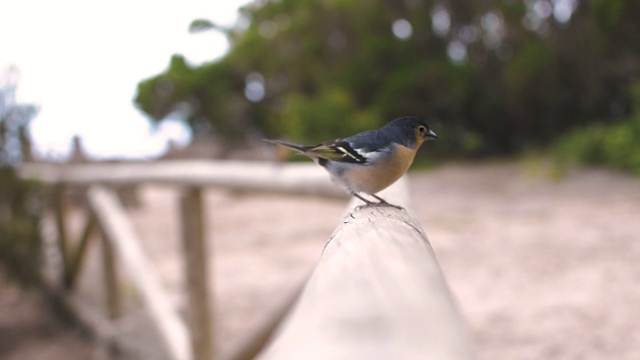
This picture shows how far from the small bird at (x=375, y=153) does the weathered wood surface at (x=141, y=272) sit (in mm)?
3052

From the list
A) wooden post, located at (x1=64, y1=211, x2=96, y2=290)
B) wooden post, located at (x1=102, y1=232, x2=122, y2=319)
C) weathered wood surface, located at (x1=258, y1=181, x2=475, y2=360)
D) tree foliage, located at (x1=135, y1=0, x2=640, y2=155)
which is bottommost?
weathered wood surface, located at (x1=258, y1=181, x2=475, y2=360)

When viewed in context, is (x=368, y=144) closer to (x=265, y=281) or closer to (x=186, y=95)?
(x=265, y=281)

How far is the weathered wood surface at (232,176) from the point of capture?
318cm

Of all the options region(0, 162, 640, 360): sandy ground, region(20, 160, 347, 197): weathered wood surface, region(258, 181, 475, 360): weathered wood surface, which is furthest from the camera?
region(0, 162, 640, 360): sandy ground

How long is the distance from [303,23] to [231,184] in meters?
9.66

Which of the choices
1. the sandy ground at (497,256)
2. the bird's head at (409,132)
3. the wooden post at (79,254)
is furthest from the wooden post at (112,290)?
the bird's head at (409,132)

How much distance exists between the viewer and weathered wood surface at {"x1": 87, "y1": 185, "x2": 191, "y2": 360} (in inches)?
188

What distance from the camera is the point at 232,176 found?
155 inches

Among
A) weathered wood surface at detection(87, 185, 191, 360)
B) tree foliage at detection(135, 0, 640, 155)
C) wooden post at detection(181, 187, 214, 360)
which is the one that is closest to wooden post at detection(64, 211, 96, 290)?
weathered wood surface at detection(87, 185, 191, 360)

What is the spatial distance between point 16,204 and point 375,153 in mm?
6472

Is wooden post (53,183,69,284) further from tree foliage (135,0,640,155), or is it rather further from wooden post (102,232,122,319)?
tree foliage (135,0,640,155)

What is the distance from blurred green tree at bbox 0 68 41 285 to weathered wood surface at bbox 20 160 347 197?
961 millimetres

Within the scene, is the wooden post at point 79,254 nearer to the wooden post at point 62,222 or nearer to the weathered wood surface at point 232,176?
the wooden post at point 62,222

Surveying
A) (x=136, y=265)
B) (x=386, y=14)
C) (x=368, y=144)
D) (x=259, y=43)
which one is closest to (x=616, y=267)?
(x=136, y=265)
